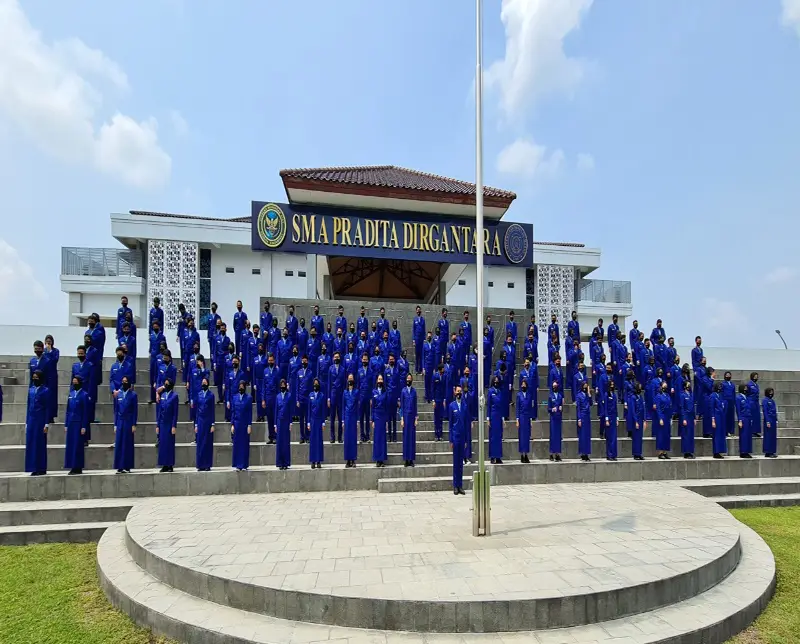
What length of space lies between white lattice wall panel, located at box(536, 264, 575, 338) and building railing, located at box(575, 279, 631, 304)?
2.24m

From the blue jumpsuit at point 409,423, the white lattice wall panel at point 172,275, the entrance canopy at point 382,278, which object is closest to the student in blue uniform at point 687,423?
the blue jumpsuit at point 409,423

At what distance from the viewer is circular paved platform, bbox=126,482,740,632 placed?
381 centimetres

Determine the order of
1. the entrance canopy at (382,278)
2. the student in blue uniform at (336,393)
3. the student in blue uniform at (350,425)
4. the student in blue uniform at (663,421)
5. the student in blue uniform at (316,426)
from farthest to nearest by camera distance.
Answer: the entrance canopy at (382,278), the student in blue uniform at (663,421), the student in blue uniform at (336,393), the student in blue uniform at (350,425), the student in blue uniform at (316,426)

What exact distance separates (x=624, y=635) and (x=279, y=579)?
2.78 meters

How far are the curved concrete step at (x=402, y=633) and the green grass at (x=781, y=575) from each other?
0.29ft

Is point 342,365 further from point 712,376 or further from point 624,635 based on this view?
point 712,376

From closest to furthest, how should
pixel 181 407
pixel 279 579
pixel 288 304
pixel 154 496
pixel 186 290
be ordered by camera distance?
pixel 279 579 → pixel 154 496 → pixel 181 407 → pixel 288 304 → pixel 186 290

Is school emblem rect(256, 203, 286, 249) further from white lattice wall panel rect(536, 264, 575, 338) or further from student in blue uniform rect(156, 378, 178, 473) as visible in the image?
white lattice wall panel rect(536, 264, 575, 338)

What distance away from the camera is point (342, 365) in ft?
31.8

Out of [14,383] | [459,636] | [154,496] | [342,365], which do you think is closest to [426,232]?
[342,365]

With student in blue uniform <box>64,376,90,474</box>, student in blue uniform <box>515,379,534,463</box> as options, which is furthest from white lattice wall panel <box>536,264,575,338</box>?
student in blue uniform <box>64,376,90,474</box>

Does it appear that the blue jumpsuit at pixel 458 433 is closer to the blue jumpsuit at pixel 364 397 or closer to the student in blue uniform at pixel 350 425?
the student in blue uniform at pixel 350 425

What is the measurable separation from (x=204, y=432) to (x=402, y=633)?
5.17 metres

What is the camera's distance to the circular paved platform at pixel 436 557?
150 inches
